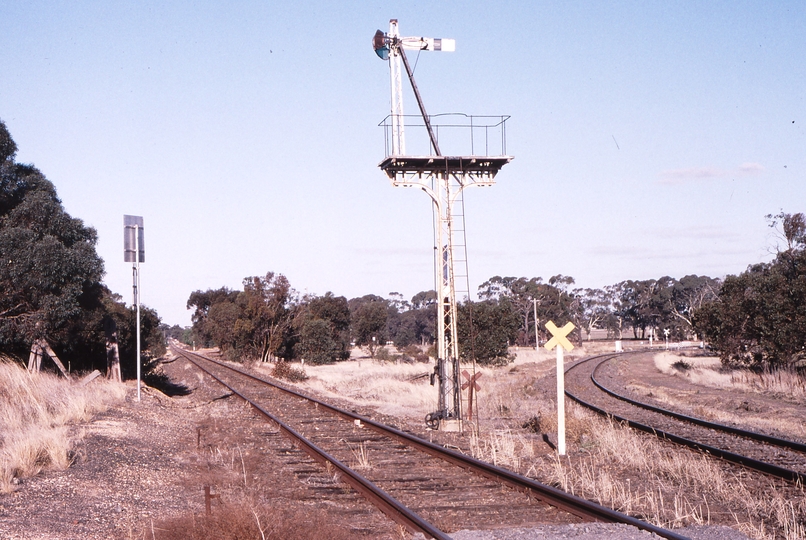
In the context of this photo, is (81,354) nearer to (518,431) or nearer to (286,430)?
(286,430)

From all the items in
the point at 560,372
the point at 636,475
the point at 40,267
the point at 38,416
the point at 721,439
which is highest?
the point at 40,267

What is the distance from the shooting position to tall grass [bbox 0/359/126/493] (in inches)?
369

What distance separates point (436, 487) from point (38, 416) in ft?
26.6

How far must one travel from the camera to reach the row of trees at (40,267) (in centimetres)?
1869

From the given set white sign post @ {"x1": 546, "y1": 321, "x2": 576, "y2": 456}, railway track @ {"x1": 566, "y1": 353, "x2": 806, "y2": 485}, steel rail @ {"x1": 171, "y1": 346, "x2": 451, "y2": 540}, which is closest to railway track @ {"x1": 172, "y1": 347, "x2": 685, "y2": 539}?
steel rail @ {"x1": 171, "y1": 346, "x2": 451, "y2": 540}

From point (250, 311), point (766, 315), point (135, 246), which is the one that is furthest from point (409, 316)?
point (135, 246)

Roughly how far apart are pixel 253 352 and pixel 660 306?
3021 inches

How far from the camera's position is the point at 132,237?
63.5 ft

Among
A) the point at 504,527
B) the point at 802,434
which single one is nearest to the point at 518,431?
the point at 802,434

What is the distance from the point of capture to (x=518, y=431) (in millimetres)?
15859

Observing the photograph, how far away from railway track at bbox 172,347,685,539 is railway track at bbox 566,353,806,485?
385 cm

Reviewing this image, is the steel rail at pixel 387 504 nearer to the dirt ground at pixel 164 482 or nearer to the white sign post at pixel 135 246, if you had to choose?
the dirt ground at pixel 164 482

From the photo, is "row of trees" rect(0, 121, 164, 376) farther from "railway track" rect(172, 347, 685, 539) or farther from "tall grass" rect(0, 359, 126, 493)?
"railway track" rect(172, 347, 685, 539)

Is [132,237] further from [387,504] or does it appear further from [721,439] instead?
[721,439]
